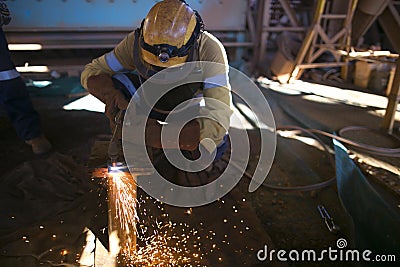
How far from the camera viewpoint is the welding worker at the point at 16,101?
2.45 m

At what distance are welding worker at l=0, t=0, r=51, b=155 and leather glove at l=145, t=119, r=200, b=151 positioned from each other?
4.80ft

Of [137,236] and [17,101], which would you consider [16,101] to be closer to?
[17,101]

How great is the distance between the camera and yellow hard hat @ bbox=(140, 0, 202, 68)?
5.19 ft

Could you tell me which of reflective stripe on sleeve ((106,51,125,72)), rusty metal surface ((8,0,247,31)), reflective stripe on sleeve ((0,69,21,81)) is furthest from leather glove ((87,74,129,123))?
rusty metal surface ((8,0,247,31))

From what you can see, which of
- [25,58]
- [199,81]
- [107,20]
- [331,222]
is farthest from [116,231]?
[25,58]

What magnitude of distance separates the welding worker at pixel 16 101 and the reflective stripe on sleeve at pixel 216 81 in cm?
164

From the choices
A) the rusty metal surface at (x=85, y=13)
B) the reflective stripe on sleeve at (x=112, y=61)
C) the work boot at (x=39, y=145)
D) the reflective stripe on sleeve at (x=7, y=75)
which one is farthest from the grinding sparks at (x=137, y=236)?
the rusty metal surface at (x=85, y=13)

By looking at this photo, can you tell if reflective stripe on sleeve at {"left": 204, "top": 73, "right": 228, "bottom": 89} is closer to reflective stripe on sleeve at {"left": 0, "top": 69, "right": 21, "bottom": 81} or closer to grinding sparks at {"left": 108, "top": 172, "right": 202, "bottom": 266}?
grinding sparks at {"left": 108, "top": 172, "right": 202, "bottom": 266}

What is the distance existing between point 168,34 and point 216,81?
419 mm

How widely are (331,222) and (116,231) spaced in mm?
1371

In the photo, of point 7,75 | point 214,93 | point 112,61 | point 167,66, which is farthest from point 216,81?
point 7,75

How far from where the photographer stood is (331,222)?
2.07m

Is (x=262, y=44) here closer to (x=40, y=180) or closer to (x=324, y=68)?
(x=324, y=68)

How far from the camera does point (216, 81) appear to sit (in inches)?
73.0
